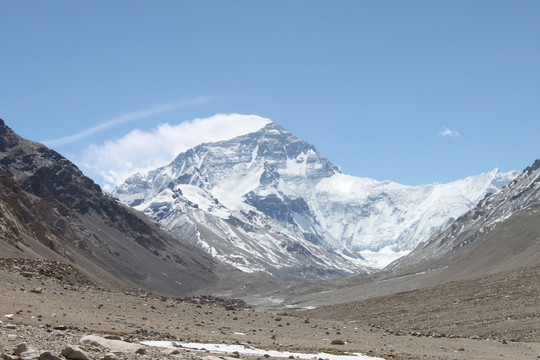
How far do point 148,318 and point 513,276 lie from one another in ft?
191

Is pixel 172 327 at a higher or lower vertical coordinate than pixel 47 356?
higher

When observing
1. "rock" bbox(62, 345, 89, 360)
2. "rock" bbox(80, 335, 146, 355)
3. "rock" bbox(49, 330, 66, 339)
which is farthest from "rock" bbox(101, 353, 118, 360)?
"rock" bbox(49, 330, 66, 339)

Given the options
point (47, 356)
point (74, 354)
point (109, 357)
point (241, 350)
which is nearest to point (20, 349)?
point (47, 356)

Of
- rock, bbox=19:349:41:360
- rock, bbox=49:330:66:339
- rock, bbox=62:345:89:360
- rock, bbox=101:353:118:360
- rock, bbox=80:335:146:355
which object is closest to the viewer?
rock, bbox=19:349:41:360

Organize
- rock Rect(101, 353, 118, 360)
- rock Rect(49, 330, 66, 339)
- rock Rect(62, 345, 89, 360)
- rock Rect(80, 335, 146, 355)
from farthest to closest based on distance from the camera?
1. rock Rect(49, 330, 66, 339)
2. rock Rect(80, 335, 146, 355)
3. rock Rect(101, 353, 118, 360)
4. rock Rect(62, 345, 89, 360)

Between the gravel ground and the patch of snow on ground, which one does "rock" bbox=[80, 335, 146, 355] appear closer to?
the gravel ground

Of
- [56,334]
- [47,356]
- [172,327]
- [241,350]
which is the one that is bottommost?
[56,334]

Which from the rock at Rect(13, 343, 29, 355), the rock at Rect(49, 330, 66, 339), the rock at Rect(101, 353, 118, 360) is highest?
the rock at Rect(101, 353, 118, 360)

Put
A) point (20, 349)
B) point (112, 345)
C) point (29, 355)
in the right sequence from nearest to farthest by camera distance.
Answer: point (29, 355) → point (20, 349) → point (112, 345)

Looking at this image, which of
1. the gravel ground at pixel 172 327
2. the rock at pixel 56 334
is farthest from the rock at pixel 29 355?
the rock at pixel 56 334

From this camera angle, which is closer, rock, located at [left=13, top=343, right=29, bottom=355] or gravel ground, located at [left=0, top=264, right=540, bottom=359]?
rock, located at [left=13, top=343, right=29, bottom=355]

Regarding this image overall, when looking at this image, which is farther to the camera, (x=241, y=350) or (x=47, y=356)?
(x=241, y=350)

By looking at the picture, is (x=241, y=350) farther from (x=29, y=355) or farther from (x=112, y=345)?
(x=29, y=355)

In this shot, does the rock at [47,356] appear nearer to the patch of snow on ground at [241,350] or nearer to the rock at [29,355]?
the rock at [29,355]
